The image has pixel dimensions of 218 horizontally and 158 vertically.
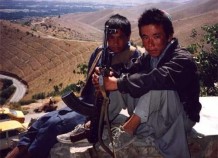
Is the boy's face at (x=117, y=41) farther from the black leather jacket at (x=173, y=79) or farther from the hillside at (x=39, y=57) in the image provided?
the hillside at (x=39, y=57)

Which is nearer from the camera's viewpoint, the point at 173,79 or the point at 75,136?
the point at 173,79

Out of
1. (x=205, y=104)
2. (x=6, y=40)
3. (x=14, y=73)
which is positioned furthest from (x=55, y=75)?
(x=205, y=104)

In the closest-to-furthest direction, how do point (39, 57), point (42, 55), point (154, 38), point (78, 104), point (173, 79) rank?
1. point (173, 79)
2. point (154, 38)
3. point (78, 104)
4. point (39, 57)
5. point (42, 55)

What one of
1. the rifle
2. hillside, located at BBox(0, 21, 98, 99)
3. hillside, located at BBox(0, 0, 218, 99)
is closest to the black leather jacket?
the rifle

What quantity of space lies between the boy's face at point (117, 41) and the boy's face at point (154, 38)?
2.29 feet

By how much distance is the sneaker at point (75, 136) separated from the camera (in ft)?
14.0

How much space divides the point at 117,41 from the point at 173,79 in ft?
4.36

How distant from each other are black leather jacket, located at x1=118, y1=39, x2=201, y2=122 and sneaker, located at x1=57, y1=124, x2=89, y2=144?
88cm

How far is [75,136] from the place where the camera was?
14.0 feet

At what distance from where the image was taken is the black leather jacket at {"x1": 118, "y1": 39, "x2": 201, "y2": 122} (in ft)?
11.8

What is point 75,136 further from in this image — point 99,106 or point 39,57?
point 39,57

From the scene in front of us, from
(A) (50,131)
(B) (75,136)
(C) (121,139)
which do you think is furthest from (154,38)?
(A) (50,131)

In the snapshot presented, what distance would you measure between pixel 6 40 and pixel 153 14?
292 feet

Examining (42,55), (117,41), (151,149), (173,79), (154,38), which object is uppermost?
(154,38)
